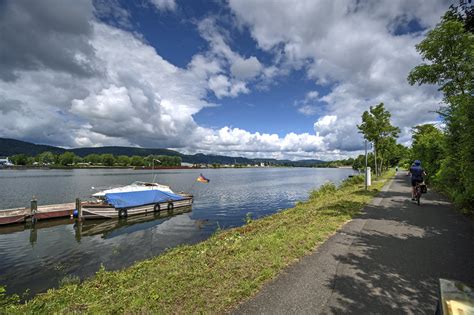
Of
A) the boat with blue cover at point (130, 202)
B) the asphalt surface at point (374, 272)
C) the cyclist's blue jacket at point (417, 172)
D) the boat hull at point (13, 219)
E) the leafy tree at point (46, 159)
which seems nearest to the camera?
the asphalt surface at point (374, 272)

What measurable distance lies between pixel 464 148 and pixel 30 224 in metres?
31.4

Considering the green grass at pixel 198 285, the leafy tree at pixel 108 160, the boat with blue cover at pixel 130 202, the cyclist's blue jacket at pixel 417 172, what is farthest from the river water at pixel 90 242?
the leafy tree at pixel 108 160

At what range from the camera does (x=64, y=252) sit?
15.5 m

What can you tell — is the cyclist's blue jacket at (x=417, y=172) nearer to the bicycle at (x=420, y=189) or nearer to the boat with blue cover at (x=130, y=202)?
the bicycle at (x=420, y=189)

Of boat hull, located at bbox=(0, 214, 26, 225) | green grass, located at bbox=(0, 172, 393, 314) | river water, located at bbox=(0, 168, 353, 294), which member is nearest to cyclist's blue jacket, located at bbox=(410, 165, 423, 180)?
green grass, located at bbox=(0, 172, 393, 314)

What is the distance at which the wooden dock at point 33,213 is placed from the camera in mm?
21906

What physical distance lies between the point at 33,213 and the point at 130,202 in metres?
8.39

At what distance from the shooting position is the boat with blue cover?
81.5ft

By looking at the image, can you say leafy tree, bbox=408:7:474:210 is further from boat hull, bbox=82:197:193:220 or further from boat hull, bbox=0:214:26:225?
boat hull, bbox=0:214:26:225

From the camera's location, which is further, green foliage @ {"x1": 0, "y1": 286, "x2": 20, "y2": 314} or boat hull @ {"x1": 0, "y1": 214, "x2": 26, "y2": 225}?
boat hull @ {"x1": 0, "y1": 214, "x2": 26, "y2": 225}

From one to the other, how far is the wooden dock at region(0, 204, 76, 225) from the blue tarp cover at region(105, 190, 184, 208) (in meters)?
4.21

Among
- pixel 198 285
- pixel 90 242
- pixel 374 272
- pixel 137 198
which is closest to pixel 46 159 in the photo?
pixel 137 198

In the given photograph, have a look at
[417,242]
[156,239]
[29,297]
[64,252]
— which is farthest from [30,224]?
[417,242]

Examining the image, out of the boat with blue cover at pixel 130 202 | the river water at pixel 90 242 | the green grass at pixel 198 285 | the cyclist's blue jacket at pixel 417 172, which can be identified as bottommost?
the river water at pixel 90 242
